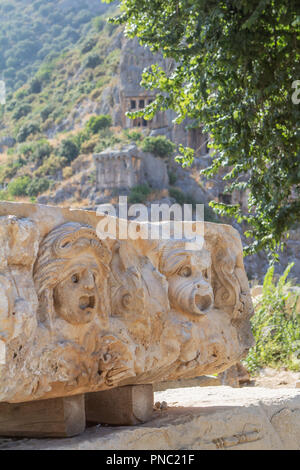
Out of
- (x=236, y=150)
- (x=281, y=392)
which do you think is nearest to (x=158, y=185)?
(x=236, y=150)

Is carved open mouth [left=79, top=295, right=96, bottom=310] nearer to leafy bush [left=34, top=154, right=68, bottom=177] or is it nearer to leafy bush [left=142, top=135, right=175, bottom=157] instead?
leafy bush [left=142, top=135, right=175, bottom=157]

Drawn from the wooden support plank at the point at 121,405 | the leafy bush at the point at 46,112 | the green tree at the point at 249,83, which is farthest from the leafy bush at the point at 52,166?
the wooden support plank at the point at 121,405

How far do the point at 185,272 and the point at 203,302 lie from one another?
0.22m

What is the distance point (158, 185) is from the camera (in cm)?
3847

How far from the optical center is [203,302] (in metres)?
3.94

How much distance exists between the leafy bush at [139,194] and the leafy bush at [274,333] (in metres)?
26.4

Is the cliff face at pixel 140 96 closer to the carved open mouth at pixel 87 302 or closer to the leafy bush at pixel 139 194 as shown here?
the leafy bush at pixel 139 194

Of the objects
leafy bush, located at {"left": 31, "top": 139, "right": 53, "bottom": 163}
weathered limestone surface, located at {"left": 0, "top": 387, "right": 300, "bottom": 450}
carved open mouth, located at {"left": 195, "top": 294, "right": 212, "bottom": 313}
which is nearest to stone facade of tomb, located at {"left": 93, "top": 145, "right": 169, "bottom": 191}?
leafy bush, located at {"left": 31, "top": 139, "right": 53, "bottom": 163}

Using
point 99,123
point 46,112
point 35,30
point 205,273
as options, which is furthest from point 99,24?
point 205,273

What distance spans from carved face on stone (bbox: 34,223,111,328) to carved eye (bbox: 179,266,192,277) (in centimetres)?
69

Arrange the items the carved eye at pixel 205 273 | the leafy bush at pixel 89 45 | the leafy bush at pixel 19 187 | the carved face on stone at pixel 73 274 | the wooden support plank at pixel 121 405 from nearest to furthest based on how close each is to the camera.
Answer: the carved face on stone at pixel 73 274 → the wooden support plank at pixel 121 405 → the carved eye at pixel 205 273 → the leafy bush at pixel 19 187 → the leafy bush at pixel 89 45

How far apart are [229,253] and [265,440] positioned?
122 centimetres

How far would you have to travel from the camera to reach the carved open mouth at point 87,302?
3227mm
